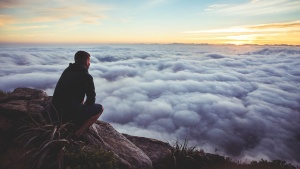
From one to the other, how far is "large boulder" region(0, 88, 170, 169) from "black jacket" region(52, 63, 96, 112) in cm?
54

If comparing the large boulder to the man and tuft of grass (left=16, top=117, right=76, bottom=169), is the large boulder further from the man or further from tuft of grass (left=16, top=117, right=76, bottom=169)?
the man

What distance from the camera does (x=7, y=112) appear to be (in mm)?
4902

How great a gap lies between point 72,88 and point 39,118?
55.8 inches

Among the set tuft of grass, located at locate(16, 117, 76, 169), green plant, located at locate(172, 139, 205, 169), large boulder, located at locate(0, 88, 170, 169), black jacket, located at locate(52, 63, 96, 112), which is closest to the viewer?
tuft of grass, located at locate(16, 117, 76, 169)

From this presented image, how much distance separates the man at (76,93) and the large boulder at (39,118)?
45 centimetres

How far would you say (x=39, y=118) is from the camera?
4.95 metres

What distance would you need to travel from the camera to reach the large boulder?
158 inches

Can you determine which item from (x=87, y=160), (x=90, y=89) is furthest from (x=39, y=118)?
(x=87, y=160)

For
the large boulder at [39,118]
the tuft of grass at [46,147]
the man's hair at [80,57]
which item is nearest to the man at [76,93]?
the man's hair at [80,57]

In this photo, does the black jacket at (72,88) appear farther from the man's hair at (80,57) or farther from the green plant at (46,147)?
the green plant at (46,147)

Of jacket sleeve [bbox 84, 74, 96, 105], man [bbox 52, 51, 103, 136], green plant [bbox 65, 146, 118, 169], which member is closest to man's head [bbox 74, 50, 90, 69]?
man [bbox 52, 51, 103, 136]

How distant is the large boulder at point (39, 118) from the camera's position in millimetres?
4012

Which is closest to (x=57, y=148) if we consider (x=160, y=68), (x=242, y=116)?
(x=242, y=116)

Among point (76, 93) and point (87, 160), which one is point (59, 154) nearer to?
point (87, 160)
